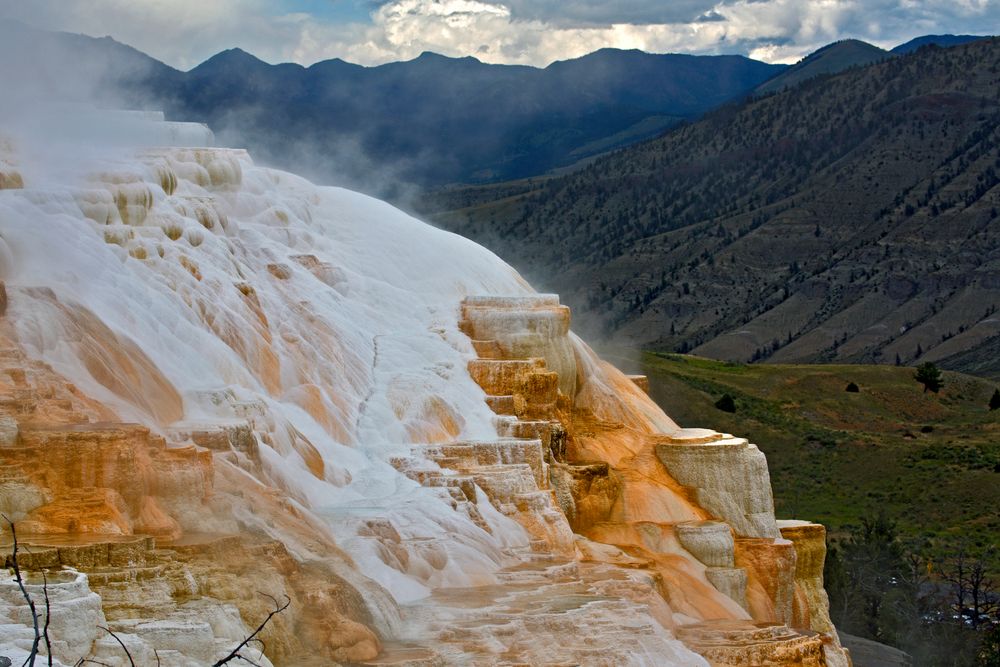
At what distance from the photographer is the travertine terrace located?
55.2ft

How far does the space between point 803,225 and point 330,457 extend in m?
103

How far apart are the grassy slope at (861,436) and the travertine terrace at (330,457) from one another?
2912 centimetres

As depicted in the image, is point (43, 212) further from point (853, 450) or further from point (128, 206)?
point (853, 450)

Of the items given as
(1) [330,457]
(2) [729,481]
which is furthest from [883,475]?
(1) [330,457]

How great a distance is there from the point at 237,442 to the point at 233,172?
969 cm

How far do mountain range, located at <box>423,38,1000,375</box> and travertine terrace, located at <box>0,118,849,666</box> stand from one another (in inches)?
2612

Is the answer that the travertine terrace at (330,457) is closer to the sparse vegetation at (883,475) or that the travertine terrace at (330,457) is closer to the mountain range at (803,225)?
the sparse vegetation at (883,475)

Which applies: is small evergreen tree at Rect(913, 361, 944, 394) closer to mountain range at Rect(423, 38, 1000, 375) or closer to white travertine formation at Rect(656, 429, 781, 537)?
mountain range at Rect(423, 38, 1000, 375)

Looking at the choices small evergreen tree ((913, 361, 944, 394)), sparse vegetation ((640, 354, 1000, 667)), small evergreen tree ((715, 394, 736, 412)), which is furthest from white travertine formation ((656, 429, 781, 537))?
small evergreen tree ((913, 361, 944, 394))

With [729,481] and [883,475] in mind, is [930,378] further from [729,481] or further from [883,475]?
[729,481]

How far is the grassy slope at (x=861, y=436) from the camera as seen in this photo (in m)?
60.7

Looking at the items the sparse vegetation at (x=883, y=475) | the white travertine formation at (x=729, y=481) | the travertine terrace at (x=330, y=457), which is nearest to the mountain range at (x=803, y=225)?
the sparse vegetation at (x=883, y=475)

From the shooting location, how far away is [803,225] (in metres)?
124

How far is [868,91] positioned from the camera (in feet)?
470
